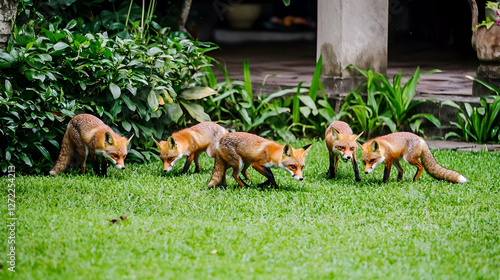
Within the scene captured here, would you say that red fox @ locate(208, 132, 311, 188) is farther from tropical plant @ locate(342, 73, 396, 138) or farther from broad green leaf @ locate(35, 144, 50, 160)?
tropical plant @ locate(342, 73, 396, 138)

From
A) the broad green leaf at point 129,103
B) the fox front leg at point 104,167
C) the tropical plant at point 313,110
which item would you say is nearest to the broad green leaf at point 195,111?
the broad green leaf at point 129,103

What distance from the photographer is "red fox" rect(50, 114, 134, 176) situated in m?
6.11

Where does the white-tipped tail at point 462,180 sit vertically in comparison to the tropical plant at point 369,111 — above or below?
below

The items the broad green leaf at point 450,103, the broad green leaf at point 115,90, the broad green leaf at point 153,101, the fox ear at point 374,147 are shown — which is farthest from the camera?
the broad green leaf at point 450,103

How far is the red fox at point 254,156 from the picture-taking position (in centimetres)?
562

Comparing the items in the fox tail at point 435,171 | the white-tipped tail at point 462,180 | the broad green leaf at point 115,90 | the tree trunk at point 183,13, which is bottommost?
the white-tipped tail at point 462,180

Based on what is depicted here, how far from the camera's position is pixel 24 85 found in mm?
6578

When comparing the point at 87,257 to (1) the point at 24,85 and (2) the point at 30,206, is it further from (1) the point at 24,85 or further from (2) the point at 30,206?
(1) the point at 24,85

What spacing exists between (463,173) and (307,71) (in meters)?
6.04

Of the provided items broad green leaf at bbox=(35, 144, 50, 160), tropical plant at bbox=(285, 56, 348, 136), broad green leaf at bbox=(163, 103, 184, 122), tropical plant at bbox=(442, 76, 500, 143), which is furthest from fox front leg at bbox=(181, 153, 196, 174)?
tropical plant at bbox=(442, 76, 500, 143)

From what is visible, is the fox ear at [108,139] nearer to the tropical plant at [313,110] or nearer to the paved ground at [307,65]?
the paved ground at [307,65]

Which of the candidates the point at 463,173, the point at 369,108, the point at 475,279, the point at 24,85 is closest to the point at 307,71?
the point at 369,108

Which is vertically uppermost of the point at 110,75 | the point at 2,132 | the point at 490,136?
the point at 110,75

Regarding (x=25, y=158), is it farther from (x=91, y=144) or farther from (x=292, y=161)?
(x=292, y=161)
